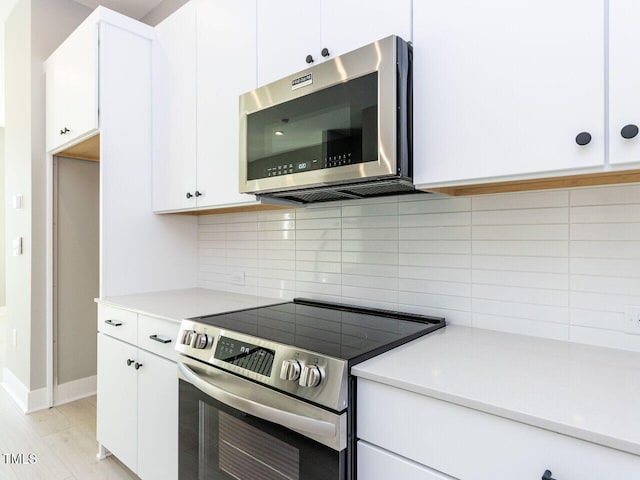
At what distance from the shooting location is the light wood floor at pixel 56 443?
200cm

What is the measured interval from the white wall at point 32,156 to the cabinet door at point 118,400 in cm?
106

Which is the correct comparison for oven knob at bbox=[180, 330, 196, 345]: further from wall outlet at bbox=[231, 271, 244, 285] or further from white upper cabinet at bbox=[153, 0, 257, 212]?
wall outlet at bbox=[231, 271, 244, 285]

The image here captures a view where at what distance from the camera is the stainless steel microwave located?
1181 millimetres

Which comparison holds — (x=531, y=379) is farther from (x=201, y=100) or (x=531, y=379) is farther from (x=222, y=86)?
(x=201, y=100)

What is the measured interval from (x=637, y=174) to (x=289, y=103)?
3.62 ft

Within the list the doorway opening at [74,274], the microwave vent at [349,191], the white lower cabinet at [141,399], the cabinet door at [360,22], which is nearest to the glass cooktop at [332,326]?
the white lower cabinet at [141,399]

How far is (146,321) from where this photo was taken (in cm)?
174

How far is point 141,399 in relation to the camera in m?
1.77

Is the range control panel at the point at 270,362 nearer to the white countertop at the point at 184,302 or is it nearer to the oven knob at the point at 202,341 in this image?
the oven knob at the point at 202,341

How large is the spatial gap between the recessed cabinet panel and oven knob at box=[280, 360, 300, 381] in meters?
0.85

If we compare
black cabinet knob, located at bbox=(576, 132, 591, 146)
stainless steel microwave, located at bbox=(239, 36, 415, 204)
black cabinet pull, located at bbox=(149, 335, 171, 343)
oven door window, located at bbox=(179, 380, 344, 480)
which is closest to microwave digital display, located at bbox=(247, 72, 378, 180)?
stainless steel microwave, located at bbox=(239, 36, 415, 204)

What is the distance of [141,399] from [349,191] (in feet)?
4.37

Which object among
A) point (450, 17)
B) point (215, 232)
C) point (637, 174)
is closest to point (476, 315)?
point (637, 174)

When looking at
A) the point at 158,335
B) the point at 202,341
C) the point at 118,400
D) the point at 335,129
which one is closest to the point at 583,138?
the point at 335,129
